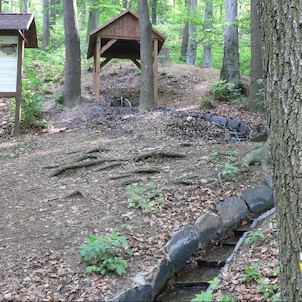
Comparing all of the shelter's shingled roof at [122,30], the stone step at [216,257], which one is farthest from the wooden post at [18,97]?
the stone step at [216,257]

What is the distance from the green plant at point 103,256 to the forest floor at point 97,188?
0.33 ft

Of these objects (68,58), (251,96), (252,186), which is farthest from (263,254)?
(68,58)

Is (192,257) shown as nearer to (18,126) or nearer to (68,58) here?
(18,126)

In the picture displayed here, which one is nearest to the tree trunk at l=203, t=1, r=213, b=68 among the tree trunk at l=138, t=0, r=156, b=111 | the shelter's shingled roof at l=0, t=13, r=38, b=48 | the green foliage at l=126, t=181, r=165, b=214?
the tree trunk at l=138, t=0, r=156, b=111

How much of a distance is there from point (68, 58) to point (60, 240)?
400 inches

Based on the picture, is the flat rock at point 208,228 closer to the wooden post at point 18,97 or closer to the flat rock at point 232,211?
the flat rock at point 232,211

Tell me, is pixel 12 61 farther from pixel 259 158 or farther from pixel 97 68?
pixel 259 158

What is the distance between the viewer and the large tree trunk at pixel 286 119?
235 cm

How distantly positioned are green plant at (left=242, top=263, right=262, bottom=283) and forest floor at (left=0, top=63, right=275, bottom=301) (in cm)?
50

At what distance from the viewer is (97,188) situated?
23.4 ft

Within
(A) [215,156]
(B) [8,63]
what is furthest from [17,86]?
(A) [215,156]

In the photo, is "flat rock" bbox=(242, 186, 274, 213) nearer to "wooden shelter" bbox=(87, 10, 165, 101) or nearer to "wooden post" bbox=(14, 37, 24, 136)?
"wooden post" bbox=(14, 37, 24, 136)

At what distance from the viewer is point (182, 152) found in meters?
8.70

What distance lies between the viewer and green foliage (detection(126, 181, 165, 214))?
6.24 metres
